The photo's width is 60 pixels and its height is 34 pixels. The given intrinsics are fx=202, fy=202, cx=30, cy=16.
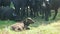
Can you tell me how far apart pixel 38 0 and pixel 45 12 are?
1038 millimetres

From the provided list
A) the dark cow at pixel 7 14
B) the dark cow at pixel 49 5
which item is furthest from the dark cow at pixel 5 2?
the dark cow at pixel 49 5

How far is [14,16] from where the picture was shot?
1467cm

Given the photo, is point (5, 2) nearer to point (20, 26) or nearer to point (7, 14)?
point (7, 14)

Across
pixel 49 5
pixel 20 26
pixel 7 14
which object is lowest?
pixel 7 14

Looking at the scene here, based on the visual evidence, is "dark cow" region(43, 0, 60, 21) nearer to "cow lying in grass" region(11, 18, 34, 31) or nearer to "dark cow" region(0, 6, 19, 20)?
"dark cow" region(0, 6, 19, 20)

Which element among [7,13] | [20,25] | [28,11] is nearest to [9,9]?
[7,13]

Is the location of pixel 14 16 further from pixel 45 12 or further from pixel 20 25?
pixel 20 25

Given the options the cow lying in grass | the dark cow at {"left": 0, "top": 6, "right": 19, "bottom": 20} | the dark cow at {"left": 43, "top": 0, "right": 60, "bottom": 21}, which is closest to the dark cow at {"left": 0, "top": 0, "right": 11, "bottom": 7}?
the dark cow at {"left": 0, "top": 6, "right": 19, "bottom": 20}

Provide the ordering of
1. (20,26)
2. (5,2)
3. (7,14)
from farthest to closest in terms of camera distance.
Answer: (5,2) < (7,14) < (20,26)

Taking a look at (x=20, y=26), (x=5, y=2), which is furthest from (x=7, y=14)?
(x=20, y=26)

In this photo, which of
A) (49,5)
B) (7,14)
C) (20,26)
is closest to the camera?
(20,26)

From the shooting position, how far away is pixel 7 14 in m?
15.0

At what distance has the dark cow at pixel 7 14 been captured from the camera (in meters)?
14.5

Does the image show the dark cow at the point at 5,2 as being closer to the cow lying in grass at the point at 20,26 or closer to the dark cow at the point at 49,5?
the dark cow at the point at 49,5
